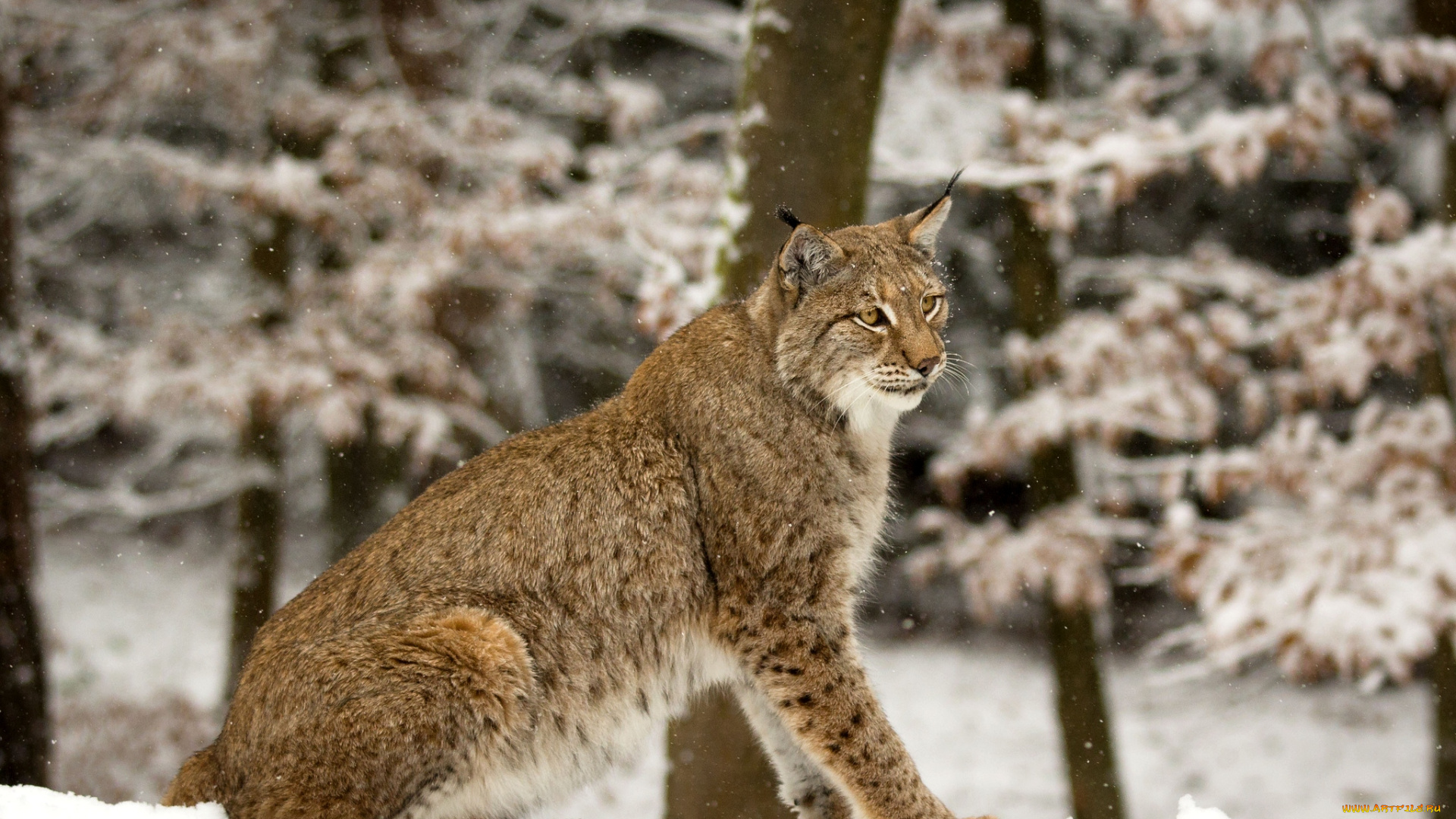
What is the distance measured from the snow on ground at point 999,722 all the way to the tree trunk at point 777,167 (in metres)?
3.34

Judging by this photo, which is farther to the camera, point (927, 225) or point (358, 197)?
point (358, 197)

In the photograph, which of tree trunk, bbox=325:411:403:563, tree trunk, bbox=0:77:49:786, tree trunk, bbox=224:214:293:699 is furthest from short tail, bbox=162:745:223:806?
tree trunk, bbox=325:411:403:563

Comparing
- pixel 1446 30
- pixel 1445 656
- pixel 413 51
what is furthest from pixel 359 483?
pixel 1446 30

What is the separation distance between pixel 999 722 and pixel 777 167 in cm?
919

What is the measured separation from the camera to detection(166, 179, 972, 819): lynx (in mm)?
3346

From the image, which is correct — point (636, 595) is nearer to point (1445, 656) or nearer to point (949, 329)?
point (1445, 656)

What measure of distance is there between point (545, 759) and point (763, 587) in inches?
32.3

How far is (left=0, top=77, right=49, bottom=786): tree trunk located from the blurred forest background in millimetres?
23

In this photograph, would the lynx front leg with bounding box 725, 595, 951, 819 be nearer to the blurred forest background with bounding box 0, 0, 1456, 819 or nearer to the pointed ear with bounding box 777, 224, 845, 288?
the blurred forest background with bounding box 0, 0, 1456, 819

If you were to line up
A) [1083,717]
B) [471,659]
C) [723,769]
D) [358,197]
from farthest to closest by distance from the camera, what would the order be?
[358,197]
[1083,717]
[723,769]
[471,659]

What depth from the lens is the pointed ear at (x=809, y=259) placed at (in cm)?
394

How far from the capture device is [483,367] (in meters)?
12.3

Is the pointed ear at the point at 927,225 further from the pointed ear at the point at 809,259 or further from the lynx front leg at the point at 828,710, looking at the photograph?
the lynx front leg at the point at 828,710

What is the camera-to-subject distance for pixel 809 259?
401 cm
